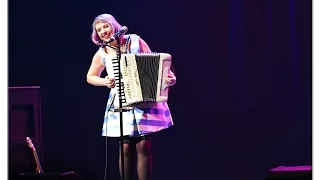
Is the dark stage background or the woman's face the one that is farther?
the dark stage background

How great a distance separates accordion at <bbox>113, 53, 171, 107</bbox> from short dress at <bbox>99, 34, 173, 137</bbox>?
3.5 inches

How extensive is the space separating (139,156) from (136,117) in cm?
28

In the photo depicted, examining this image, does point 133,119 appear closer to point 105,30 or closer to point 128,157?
point 128,157

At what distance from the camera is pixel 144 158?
175 inches

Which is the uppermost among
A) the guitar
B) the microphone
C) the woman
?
the microphone

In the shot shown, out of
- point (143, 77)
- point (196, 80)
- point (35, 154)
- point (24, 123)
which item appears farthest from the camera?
point (196, 80)

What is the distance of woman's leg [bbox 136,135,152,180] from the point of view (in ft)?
14.5

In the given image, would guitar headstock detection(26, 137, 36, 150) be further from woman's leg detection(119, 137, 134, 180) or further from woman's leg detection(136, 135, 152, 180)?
woman's leg detection(136, 135, 152, 180)

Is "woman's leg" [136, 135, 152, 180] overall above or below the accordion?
below

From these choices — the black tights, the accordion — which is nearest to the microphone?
the accordion

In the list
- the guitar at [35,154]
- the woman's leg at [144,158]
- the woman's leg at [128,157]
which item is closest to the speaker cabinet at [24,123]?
the guitar at [35,154]

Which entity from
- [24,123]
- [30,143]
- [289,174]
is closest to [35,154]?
[30,143]

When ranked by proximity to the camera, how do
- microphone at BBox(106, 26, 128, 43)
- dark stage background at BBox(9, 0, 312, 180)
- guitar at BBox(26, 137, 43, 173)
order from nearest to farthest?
1. microphone at BBox(106, 26, 128, 43)
2. guitar at BBox(26, 137, 43, 173)
3. dark stage background at BBox(9, 0, 312, 180)
